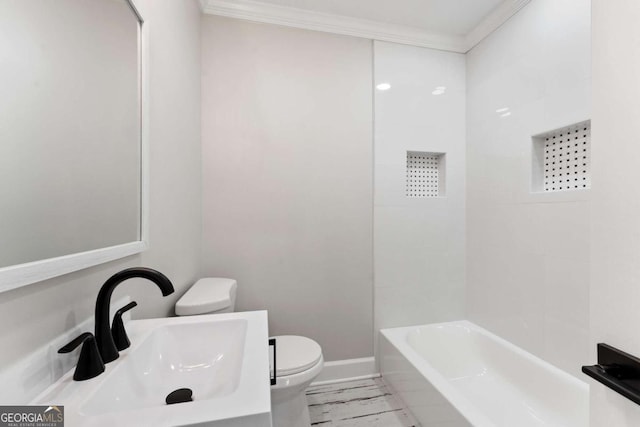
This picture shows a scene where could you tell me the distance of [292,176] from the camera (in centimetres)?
195

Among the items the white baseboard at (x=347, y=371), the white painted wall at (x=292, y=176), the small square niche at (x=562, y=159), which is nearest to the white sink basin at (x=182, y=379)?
the white painted wall at (x=292, y=176)

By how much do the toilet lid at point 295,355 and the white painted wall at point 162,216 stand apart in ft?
2.07

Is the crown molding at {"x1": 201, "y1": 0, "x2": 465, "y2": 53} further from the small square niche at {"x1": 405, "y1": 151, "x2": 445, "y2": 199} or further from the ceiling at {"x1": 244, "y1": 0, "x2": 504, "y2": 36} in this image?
the small square niche at {"x1": 405, "y1": 151, "x2": 445, "y2": 199}

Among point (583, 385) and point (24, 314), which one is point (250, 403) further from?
point (583, 385)

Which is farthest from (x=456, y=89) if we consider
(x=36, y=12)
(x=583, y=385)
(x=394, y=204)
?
(x=36, y=12)

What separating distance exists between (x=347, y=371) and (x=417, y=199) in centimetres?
144

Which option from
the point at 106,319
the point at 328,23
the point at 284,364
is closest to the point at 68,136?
the point at 106,319

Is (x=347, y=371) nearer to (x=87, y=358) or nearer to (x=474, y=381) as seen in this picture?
(x=474, y=381)

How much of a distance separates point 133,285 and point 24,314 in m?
0.46

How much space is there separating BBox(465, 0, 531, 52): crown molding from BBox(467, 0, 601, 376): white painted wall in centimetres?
4

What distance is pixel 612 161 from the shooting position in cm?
60

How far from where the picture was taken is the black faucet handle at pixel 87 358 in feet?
2.01

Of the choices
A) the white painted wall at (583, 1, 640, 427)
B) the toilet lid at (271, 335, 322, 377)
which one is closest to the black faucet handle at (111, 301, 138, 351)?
the toilet lid at (271, 335, 322, 377)

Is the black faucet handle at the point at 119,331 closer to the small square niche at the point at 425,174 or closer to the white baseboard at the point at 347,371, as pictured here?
the white baseboard at the point at 347,371
